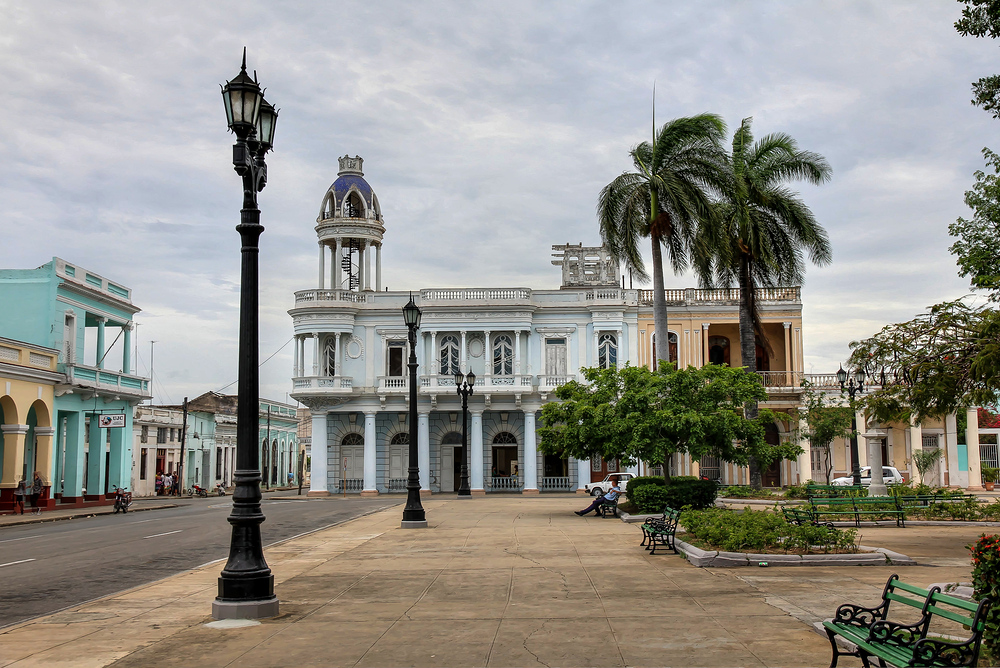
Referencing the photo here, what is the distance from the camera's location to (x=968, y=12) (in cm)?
1566

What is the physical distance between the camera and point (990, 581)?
7.27 metres

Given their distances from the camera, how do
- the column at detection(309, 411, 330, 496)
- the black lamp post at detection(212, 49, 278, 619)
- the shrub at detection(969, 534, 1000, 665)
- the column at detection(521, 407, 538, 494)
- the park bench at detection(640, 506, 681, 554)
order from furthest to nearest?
1. the column at detection(309, 411, 330, 496)
2. the column at detection(521, 407, 538, 494)
3. the park bench at detection(640, 506, 681, 554)
4. the black lamp post at detection(212, 49, 278, 619)
5. the shrub at detection(969, 534, 1000, 665)

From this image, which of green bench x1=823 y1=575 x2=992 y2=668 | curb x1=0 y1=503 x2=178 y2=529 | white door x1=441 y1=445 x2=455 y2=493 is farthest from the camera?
white door x1=441 y1=445 x2=455 y2=493

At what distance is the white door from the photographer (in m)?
50.6

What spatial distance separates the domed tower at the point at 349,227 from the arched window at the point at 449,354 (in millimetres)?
4897

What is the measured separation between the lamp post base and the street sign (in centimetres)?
3267

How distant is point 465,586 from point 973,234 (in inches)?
550

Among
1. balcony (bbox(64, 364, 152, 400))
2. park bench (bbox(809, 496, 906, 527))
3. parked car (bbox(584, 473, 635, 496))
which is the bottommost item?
parked car (bbox(584, 473, 635, 496))

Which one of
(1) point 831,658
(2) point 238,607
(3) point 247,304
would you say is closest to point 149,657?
(2) point 238,607

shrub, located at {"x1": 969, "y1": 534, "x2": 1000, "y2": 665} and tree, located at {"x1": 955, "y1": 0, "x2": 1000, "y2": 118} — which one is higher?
tree, located at {"x1": 955, "y1": 0, "x2": 1000, "y2": 118}

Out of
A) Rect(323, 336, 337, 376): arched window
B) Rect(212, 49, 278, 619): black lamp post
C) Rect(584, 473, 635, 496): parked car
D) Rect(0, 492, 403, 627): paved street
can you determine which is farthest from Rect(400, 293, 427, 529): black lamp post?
Rect(323, 336, 337, 376): arched window

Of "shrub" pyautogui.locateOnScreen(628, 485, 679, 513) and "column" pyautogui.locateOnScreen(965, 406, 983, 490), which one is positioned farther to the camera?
"column" pyautogui.locateOnScreen(965, 406, 983, 490)

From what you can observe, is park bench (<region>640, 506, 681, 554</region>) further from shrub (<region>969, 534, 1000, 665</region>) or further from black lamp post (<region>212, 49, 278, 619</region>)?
shrub (<region>969, 534, 1000, 665</region>)

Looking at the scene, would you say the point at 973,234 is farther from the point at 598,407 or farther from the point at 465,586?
the point at 465,586
